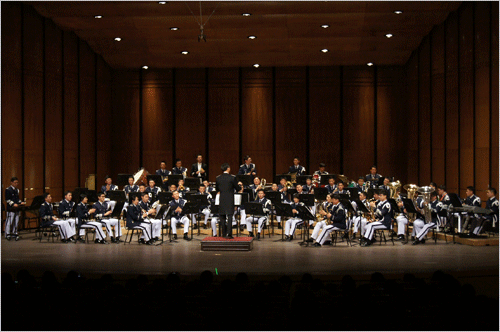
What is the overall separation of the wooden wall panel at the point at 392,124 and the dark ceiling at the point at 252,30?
586 mm

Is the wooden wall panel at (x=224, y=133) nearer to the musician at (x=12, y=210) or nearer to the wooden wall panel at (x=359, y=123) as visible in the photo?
the wooden wall panel at (x=359, y=123)

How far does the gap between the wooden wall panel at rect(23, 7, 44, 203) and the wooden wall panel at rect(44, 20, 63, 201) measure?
0.27m

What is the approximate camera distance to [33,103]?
580 inches

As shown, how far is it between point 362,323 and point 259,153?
14555mm

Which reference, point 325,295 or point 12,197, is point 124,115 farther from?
point 325,295

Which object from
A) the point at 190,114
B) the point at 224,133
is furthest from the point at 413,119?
the point at 190,114

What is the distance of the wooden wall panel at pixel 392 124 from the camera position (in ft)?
61.3

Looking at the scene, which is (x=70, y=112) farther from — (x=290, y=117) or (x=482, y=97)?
Answer: (x=482, y=97)

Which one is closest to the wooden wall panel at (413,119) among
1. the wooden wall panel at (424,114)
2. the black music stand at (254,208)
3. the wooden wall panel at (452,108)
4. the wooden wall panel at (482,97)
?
the wooden wall panel at (424,114)

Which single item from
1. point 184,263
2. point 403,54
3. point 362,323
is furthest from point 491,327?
point 403,54

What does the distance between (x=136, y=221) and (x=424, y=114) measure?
32.8 feet

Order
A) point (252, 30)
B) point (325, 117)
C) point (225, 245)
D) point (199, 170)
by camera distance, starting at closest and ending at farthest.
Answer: point (225, 245) → point (252, 30) → point (199, 170) → point (325, 117)

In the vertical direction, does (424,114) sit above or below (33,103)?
below

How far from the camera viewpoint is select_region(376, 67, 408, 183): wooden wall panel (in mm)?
18672
